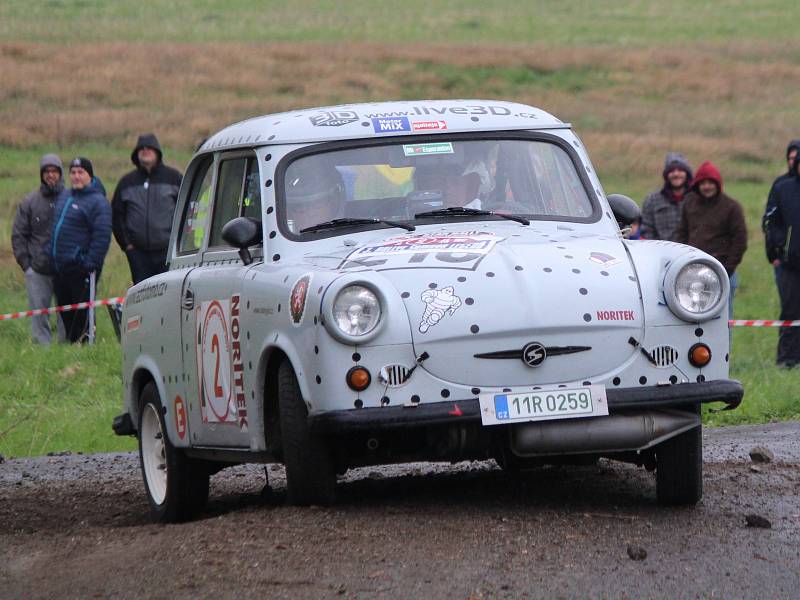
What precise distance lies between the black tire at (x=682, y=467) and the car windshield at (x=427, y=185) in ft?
4.66

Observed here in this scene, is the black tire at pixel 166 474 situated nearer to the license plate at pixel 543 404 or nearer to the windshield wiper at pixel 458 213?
the windshield wiper at pixel 458 213

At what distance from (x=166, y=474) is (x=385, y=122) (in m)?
2.20

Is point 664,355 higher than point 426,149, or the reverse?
point 426,149

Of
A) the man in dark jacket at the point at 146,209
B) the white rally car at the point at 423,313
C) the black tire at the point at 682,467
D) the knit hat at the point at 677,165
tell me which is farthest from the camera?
the man in dark jacket at the point at 146,209

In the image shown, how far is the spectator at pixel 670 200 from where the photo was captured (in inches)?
611

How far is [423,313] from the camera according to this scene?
7031mm

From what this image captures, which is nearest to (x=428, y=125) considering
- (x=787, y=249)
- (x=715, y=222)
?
(x=715, y=222)

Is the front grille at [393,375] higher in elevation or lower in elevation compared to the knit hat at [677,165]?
higher

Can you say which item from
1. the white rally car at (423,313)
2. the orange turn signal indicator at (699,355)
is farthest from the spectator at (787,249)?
the orange turn signal indicator at (699,355)

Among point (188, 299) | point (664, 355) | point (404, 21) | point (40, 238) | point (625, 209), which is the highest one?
point (625, 209)

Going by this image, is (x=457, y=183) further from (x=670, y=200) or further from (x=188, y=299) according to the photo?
(x=670, y=200)

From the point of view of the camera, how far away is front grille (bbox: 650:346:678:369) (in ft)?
23.8

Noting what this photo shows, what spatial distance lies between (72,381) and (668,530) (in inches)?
347

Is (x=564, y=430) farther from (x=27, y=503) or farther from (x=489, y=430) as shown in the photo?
(x=27, y=503)
